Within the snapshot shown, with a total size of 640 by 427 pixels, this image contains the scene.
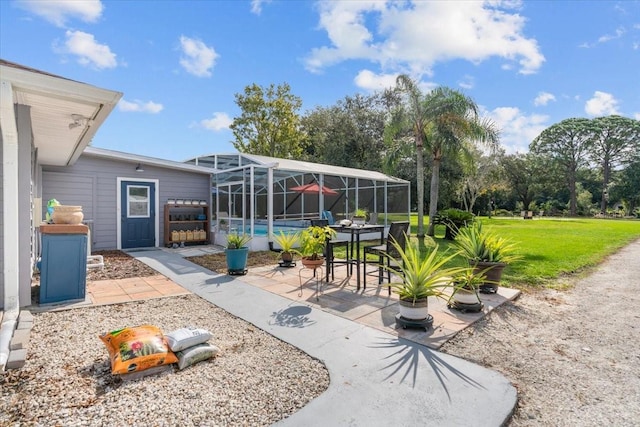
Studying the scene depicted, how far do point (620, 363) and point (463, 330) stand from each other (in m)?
1.24

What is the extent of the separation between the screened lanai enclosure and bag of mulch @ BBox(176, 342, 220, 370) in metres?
5.91

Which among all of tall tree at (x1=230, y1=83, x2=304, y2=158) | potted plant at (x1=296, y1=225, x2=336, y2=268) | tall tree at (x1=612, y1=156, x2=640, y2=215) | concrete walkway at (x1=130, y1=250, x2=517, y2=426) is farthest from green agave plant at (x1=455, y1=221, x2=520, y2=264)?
tall tree at (x1=612, y1=156, x2=640, y2=215)

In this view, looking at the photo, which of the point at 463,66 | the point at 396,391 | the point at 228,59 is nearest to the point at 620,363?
the point at 396,391

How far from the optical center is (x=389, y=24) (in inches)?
367

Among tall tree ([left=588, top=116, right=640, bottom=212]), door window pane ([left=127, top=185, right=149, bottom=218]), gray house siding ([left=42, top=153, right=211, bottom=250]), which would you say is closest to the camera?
gray house siding ([left=42, top=153, right=211, bottom=250])

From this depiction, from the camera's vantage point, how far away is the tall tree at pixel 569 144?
34.9 meters

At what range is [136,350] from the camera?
2463mm

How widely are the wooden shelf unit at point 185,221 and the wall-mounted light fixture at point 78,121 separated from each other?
5080mm

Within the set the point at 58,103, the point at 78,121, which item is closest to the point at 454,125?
the point at 78,121

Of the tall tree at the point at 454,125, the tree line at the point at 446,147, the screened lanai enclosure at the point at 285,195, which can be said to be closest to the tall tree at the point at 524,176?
the tree line at the point at 446,147

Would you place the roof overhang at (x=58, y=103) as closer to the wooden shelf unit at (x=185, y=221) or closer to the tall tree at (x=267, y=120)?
the wooden shelf unit at (x=185, y=221)

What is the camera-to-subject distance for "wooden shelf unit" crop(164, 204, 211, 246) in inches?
374

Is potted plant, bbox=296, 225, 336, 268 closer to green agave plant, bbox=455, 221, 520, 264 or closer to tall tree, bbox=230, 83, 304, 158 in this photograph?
green agave plant, bbox=455, 221, 520, 264

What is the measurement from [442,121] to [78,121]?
10.7m
